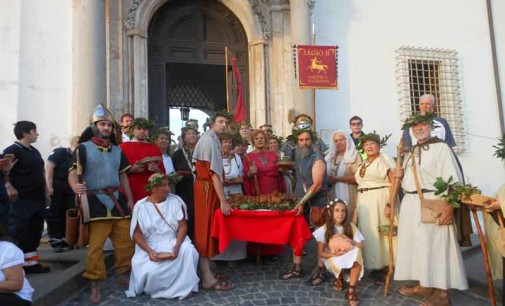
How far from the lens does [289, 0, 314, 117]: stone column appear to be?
9672 mm

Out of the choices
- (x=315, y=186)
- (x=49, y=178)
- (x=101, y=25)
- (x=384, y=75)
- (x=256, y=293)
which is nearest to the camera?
(x=256, y=293)

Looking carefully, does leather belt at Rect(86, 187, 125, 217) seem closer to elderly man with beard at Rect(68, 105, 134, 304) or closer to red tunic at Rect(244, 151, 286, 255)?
elderly man with beard at Rect(68, 105, 134, 304)

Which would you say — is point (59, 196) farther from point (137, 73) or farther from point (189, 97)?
point (189, 97)

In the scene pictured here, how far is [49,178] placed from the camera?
6.23m

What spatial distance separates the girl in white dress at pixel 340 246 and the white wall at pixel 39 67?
234 inches

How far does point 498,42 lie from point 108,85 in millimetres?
9709

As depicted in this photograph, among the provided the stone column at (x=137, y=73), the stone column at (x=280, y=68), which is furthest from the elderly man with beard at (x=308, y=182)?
the stone column at (x=137, y=73)

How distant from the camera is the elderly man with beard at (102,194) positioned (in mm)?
4430

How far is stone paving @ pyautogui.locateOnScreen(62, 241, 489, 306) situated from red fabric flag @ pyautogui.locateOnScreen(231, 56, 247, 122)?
4.71 m

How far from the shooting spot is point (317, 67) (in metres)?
9.21

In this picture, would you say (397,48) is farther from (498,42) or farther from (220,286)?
(220,286)

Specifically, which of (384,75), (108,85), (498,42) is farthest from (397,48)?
(108,85)

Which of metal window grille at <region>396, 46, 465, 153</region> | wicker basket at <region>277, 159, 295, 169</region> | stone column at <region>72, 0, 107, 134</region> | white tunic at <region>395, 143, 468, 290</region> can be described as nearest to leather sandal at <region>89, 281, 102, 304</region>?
wicker basket at <region>277, 159, 295, 169</region>

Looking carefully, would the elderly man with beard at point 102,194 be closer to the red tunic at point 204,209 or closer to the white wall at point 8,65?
the red tunic at point 204,209
